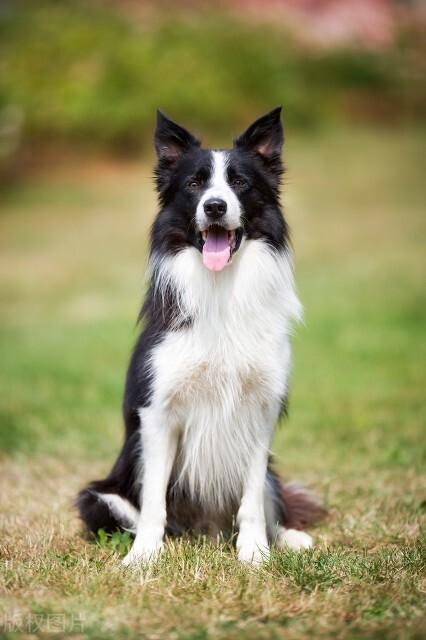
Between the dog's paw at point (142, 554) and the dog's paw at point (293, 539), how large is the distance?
659 millimetres

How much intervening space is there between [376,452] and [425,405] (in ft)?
5.37

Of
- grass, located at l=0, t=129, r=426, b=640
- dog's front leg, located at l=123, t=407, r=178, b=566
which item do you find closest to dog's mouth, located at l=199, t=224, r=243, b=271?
dog's front leg, located at l=123, t=407, r=178, b=566

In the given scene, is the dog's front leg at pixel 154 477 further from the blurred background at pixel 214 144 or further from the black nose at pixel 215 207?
the blurred background at pixel 214 144

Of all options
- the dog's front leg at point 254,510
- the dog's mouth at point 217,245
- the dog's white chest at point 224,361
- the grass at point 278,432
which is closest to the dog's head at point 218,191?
the dog's mouth at point 217,245

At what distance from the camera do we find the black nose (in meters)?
3.90

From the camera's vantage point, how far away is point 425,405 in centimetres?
816

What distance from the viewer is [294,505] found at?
480 cm

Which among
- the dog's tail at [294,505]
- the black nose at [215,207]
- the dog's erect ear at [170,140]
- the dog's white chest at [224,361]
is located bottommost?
the dog's tail at [294,505]

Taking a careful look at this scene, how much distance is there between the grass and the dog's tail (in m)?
0.14

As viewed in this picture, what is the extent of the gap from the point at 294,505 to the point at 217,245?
5.31ft

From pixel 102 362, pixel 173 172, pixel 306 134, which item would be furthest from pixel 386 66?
pixel 173 172

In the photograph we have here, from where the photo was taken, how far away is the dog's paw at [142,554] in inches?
151

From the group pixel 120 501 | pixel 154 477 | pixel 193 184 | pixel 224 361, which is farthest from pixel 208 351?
pixel 120 501

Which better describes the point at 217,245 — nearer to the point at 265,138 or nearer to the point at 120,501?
the point at 265,138
